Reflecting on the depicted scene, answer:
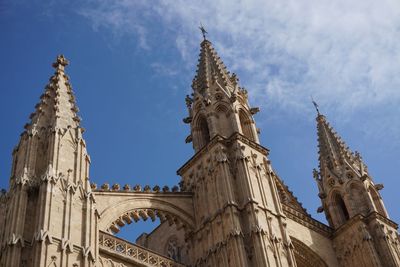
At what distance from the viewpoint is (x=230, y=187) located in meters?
26.8

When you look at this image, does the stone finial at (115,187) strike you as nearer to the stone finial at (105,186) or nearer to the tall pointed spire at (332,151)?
the stone finial at (105,186)

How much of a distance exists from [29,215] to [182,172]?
33.4ft

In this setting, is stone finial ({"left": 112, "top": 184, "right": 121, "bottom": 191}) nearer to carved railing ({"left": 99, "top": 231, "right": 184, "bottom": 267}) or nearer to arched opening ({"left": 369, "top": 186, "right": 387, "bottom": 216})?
carved railing ({"left": 99, "top": 231, "right": 184, "bottom": 267})

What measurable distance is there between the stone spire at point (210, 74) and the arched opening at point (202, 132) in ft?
4.91

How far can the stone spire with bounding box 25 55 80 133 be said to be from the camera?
958 inches

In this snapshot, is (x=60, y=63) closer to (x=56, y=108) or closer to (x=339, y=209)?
(x=56, y=108)

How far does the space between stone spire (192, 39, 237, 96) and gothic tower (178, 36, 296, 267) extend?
3.8 inches

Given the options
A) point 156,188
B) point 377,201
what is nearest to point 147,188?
point 156,188

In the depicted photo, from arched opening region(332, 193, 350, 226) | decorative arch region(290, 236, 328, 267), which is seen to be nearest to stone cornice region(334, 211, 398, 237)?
arched opening region(332, 193, 350, 226)

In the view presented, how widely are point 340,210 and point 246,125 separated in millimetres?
7205

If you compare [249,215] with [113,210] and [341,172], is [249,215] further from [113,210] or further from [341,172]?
[341,172]

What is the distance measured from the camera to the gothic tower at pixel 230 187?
81.8 ft

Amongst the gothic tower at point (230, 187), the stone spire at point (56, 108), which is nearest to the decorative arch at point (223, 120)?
the gothic tower at point (230, 187)

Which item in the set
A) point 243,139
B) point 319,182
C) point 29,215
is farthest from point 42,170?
point 319,182
